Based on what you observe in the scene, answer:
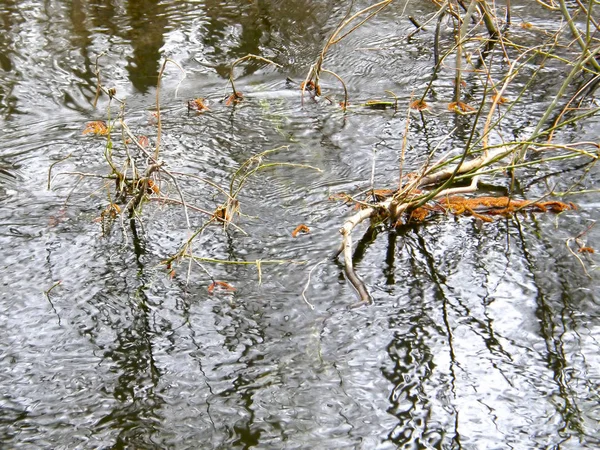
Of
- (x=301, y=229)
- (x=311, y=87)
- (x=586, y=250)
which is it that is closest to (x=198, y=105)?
(x=311, y=87)

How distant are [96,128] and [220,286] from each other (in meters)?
Answer: 2.02

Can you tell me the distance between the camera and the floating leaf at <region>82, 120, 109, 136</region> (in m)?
5.00

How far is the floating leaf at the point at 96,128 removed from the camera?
5.00m

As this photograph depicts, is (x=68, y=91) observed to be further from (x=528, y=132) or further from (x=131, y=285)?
(x=528, y=132)

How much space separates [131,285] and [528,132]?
2.97 m

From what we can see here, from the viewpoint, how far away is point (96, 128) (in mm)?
5035

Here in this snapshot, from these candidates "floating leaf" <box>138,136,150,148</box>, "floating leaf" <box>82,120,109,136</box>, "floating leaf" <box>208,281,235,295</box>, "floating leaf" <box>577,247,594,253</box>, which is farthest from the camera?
"floating leaf" <box>82,120,109,136</box>

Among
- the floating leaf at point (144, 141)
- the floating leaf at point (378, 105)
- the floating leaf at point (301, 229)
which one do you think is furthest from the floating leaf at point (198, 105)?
the floating leaf at point (301, 229)

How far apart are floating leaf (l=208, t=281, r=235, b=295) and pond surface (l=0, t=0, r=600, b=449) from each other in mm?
35

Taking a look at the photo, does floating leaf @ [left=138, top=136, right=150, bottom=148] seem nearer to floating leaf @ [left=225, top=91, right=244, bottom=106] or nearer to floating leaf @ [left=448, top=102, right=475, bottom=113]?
floating leaf @ [left=225, top=91, right=244, bottom=106]

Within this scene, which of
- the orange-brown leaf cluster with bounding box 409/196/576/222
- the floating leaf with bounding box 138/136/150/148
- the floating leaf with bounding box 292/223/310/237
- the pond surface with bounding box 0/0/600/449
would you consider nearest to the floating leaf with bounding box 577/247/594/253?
the pond surface with bounding box 0/0/600/449

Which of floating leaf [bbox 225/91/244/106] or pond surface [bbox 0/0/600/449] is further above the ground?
floating leaf [bbox 225/91/244/106]

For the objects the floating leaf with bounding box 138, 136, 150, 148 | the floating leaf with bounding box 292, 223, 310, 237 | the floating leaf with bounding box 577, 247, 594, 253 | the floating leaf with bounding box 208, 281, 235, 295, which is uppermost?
the floating leaf with bounding box 138, 136, 150, 148

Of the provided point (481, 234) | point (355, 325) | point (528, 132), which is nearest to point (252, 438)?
point (355, 325)
